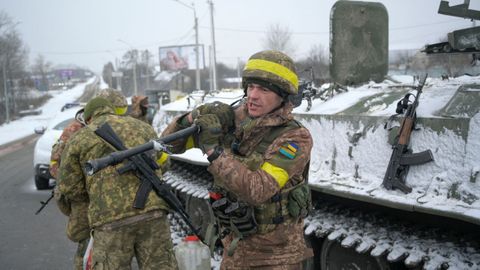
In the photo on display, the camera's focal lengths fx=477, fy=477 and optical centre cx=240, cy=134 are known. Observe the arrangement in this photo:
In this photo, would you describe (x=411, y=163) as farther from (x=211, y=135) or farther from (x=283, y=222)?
(x=211, y=135)

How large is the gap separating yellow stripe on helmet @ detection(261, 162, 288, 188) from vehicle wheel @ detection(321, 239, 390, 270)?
1842mm

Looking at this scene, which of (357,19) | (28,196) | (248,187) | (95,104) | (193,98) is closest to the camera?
(248,187)

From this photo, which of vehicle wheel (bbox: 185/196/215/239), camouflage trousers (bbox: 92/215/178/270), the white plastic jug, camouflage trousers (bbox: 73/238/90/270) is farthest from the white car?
camouflage trousers (bbox: 92/215/178/270)

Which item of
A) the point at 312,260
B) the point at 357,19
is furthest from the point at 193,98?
the point at 312,260

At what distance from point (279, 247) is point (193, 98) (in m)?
4.76

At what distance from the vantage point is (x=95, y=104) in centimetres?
366

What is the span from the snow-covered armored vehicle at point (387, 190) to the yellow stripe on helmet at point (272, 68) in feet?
4.36

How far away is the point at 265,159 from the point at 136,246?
1618mm

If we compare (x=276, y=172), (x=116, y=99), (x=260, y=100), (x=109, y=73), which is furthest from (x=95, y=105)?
(x=109, y=73)

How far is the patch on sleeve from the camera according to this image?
2309 mm

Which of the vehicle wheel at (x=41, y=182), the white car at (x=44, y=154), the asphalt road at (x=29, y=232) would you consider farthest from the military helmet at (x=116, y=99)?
the vehicle wheel at (x=41, y=182)

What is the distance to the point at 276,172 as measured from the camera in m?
2.27

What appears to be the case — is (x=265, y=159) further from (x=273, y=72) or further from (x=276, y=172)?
(x=273, y=72)

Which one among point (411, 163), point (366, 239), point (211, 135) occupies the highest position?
point (211, 135)
